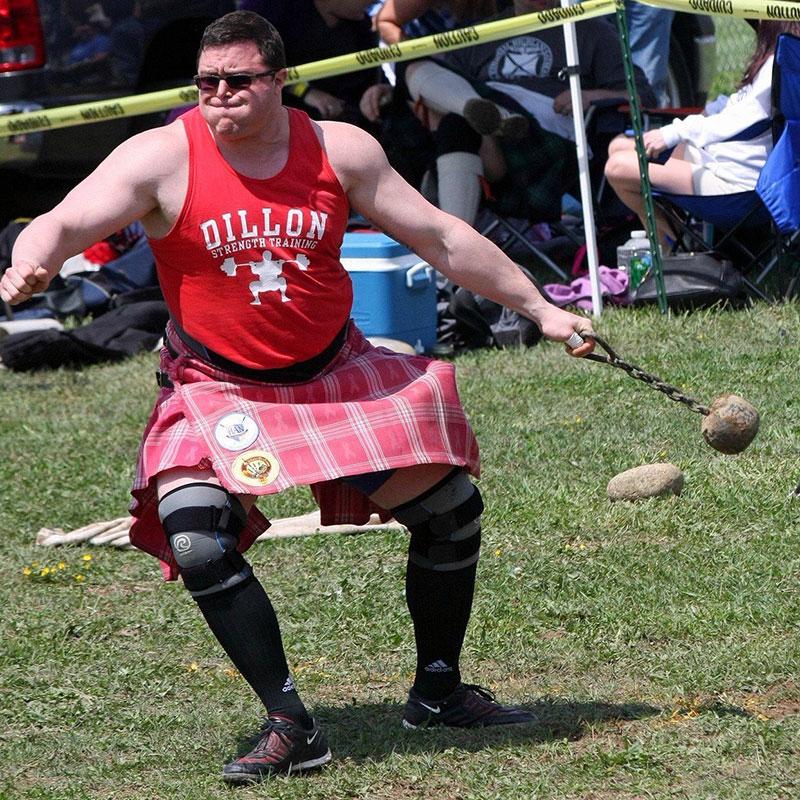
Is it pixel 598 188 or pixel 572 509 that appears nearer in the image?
pixel 572 509

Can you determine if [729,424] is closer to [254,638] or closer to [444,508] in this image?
[444,508]

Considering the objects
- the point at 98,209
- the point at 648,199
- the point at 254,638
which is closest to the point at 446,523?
the point at 254,638

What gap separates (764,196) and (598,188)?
5.27 feet

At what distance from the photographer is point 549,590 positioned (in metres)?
4.62

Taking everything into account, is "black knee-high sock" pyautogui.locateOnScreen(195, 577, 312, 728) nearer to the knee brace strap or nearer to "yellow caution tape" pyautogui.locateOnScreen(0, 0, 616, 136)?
the knee brace strap

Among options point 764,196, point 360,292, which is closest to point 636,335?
point 764,196

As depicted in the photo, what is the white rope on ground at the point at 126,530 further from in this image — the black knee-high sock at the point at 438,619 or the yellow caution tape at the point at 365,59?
the yellow caution tape at the point at 365,59

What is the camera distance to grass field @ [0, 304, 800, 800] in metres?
3.58

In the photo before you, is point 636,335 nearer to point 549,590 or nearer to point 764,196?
point 764,196

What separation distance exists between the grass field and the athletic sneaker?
0.03m

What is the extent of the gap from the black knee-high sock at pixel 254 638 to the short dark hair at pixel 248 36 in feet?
3.72

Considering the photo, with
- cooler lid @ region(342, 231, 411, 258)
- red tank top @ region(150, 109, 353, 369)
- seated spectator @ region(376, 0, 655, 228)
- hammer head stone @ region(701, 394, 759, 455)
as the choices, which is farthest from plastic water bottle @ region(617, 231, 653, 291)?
red tank top @ region(150, 109, 353, 369)

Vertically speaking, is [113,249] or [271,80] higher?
[271,80]

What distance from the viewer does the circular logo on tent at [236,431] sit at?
11.3 ft
